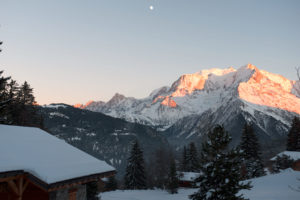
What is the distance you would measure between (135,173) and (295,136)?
119 feet

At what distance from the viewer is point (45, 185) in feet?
30.4

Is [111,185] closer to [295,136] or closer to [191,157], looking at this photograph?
[191,157]

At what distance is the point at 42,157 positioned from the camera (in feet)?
36.1

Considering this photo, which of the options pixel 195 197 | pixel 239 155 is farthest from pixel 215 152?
pixel 195 197

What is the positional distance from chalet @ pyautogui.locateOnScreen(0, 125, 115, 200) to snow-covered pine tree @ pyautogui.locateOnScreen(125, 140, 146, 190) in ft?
130

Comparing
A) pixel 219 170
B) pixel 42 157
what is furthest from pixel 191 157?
pixel 42 157

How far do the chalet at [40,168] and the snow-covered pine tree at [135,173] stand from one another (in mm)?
39582

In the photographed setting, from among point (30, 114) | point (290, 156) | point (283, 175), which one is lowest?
point (283, 175)

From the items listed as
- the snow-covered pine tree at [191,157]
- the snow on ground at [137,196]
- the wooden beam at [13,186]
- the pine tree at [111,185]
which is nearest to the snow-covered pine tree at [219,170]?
the wooden beam at [13,186]

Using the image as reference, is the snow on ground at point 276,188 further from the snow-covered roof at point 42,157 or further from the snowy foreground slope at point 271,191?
the snow-covered roof at point 42,157

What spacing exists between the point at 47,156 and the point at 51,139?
317 cm

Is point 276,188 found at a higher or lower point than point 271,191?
higher

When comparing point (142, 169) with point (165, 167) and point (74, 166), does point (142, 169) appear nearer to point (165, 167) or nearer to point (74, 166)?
point (165, 167)

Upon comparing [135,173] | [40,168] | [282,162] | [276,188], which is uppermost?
[40,168]
